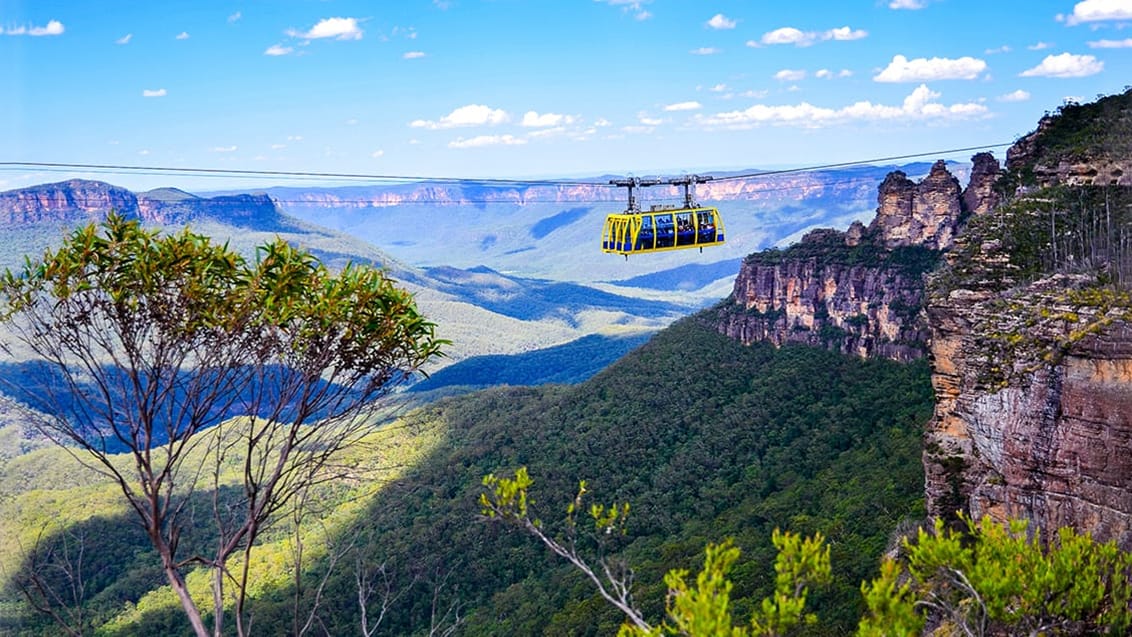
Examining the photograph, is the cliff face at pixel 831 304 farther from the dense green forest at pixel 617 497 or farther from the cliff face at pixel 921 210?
the cliff face at pixel 921 210

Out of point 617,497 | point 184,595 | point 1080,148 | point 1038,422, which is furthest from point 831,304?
point 184,595

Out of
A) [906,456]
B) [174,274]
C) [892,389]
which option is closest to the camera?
[174,274]

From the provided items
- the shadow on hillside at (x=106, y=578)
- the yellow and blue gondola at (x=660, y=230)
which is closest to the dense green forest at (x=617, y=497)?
the shadow on hillside at (x=106, y=578)

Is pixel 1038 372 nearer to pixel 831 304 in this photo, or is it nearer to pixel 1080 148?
pixel 1080 148

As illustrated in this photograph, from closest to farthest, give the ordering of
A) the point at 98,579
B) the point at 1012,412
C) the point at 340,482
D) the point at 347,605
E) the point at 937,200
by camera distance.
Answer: the point at 1012,412, the point at 347,605, the point at 937,200, the point at 98,579, the point at 340,482

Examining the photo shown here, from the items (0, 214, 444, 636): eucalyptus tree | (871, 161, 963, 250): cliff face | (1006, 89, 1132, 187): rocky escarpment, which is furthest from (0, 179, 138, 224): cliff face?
(0, 214, 444, 636): eucalyptus tree

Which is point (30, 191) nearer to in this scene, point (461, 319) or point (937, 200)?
point (461, 319)

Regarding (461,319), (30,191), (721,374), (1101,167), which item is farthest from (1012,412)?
(30,191)
